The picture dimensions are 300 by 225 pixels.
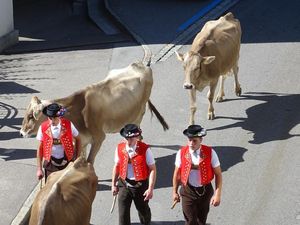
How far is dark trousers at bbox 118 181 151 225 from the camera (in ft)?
29.5

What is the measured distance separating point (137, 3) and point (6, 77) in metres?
6.45

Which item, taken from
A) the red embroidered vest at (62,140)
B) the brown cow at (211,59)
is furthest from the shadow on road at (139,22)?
the red embroidered vest at (62,140)

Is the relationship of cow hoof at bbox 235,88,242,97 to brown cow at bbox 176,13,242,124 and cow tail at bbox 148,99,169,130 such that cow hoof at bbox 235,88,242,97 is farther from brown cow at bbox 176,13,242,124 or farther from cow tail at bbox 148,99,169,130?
cow tail at bbox 148,99,169,130

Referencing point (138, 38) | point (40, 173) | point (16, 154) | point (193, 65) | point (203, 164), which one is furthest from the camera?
point (138, 38)

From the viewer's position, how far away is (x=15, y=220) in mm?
9930

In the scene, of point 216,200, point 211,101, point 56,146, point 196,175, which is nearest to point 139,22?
point 211,101

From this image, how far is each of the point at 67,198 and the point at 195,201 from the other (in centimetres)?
170

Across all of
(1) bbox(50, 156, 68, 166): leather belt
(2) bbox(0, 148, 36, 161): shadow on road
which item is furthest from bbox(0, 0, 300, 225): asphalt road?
(1) bbox(50, 156, 68, 166): leather belt

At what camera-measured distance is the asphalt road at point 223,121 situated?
10.4 m

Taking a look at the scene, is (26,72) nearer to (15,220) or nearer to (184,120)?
(184,120)

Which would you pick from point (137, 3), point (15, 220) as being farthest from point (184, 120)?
point (137, 3)

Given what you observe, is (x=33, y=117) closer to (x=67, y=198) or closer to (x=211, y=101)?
(x=67, y=198)

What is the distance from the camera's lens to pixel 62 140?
9445 millimetres

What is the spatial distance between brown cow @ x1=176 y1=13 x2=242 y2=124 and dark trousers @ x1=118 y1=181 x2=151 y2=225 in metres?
3.81
